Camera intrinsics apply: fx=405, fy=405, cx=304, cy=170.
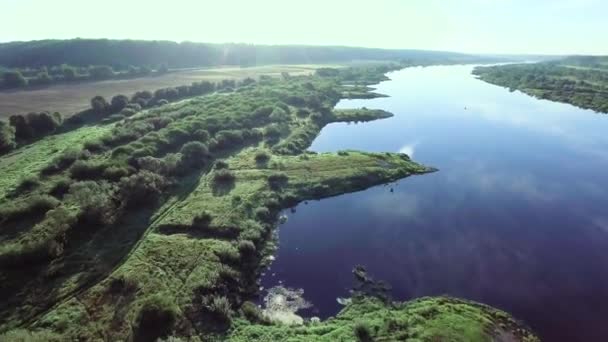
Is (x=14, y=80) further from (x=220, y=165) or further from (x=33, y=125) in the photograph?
(x=220, y=165)

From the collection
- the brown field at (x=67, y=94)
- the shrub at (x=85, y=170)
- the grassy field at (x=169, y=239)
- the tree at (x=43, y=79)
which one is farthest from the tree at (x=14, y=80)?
the shrub at (x=85, y=170)

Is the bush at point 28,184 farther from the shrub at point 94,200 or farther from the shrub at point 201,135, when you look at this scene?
the shrub at point 201,135

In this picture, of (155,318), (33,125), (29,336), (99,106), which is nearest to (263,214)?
(155,318)

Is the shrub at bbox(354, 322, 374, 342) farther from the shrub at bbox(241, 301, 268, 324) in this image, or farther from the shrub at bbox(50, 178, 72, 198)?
the shrub at bbox(50, 178, 72, 198)

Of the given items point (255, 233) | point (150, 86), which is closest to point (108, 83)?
point (150, 86)

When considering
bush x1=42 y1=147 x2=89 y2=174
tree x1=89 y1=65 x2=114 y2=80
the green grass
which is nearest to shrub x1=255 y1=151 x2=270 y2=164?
bush x1=42 y1=147 x2=89 y2=174

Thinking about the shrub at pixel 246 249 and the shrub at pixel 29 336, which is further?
Result: the shrub at pixel 246 249
